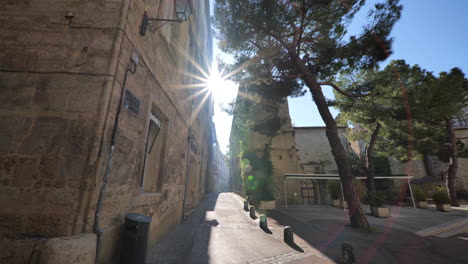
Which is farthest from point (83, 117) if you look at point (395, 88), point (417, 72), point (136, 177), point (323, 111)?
point (417, 72)

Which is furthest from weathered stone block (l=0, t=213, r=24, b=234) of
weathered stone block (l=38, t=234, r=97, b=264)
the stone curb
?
the stone curb

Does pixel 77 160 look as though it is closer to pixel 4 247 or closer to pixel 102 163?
pixel 102 163

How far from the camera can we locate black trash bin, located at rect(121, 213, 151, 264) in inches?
99.7

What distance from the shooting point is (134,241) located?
2.58 metres

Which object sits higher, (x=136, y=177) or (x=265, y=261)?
(x=136, y=177)

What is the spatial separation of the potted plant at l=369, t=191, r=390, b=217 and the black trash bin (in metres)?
10.3

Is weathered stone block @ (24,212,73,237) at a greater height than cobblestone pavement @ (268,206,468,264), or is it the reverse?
weathered stone block @ (24,212,73,237)

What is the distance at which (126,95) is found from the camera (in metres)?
2.86

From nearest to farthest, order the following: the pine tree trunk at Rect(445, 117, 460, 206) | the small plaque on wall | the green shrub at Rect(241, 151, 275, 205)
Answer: the small plaque on wall → the green shrub at Rect(241, 151, 275, 205) → the pine tree trunk at Rect(445, 117, 460, 206)

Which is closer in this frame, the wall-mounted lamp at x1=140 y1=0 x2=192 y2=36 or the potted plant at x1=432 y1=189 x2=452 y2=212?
the wall-mounted lamp at x1=140 y1=0 x2=192 y2=36

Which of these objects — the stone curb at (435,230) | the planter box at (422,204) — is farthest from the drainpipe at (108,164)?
the planter box at (422,204)

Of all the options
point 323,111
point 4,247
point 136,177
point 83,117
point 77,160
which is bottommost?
point 4,247

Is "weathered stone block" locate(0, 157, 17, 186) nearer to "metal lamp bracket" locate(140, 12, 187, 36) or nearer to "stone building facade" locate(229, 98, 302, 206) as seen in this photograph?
"metal lamp bracket" locate(140, 12, 187, 36)

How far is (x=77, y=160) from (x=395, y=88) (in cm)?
1231
